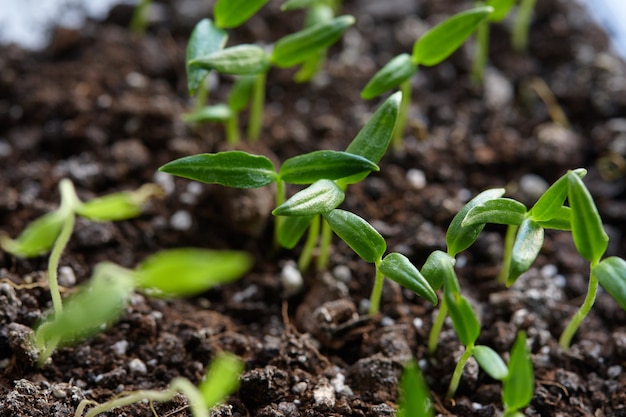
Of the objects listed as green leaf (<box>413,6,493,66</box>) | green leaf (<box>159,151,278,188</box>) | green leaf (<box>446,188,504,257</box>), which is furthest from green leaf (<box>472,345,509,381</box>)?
green leaf (<box>413,6,493,66</box>)

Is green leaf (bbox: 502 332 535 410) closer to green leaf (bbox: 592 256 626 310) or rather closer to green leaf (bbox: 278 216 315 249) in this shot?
green leaf (bbox: 592 256 626 310)

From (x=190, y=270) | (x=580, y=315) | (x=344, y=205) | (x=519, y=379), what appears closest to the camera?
(x=190, y=270)

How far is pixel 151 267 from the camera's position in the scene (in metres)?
0.72

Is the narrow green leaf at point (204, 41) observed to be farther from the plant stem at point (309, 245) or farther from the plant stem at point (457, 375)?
the plant stem at point (457, 375)

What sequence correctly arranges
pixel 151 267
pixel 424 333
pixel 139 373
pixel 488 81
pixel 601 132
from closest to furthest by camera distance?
pixel 151 267
pixel 139 373
pixel 424 333
pixel 601 132
pixel 488 81

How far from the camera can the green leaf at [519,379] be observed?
0.80 meters

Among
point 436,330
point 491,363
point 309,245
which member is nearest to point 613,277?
point 491,363

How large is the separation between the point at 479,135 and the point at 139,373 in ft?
2.88

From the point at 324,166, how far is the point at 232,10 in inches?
14.1

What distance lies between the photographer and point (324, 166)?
1010 millimetres

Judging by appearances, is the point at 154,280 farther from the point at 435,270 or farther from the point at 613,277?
the point at 613,277

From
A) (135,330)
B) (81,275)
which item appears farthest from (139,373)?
(81,275)

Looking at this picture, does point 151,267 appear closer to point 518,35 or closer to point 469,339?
point 469,339

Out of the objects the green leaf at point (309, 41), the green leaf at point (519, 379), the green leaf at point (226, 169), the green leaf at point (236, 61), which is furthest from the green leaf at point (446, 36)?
the green leaf at point (519, 379)
